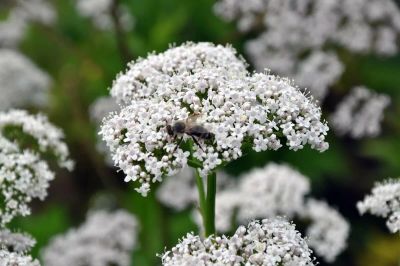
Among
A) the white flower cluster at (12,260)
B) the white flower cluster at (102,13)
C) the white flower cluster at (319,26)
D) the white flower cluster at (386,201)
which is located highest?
the white flower cluster at (102,13)

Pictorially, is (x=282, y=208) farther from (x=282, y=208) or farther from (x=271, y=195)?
(x=271, y=195)

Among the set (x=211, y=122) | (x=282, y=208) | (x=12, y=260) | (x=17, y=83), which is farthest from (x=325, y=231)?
(x=17, y=83)

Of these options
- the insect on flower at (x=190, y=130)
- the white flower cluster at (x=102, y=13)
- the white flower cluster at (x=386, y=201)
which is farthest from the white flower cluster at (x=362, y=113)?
the insect on flower at (x=190, y=130)

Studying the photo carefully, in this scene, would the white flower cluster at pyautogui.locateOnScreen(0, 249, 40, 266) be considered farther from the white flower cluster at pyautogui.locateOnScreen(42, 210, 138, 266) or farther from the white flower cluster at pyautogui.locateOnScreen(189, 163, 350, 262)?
the white flower cluster at pyautogui.locateOnScreen(189, 163, 350, 262)

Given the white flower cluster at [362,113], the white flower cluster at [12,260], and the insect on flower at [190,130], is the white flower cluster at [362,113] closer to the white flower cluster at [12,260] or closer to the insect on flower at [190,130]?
the insect on flower at [190,130]

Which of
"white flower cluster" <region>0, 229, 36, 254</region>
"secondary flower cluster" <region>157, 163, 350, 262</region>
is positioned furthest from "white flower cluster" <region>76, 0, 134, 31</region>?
"white flower cluster" <region>0, 229, 36, 254</region>

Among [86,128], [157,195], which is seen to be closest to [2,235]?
[157,195]

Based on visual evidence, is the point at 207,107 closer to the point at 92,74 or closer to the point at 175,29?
the point at 175,29
